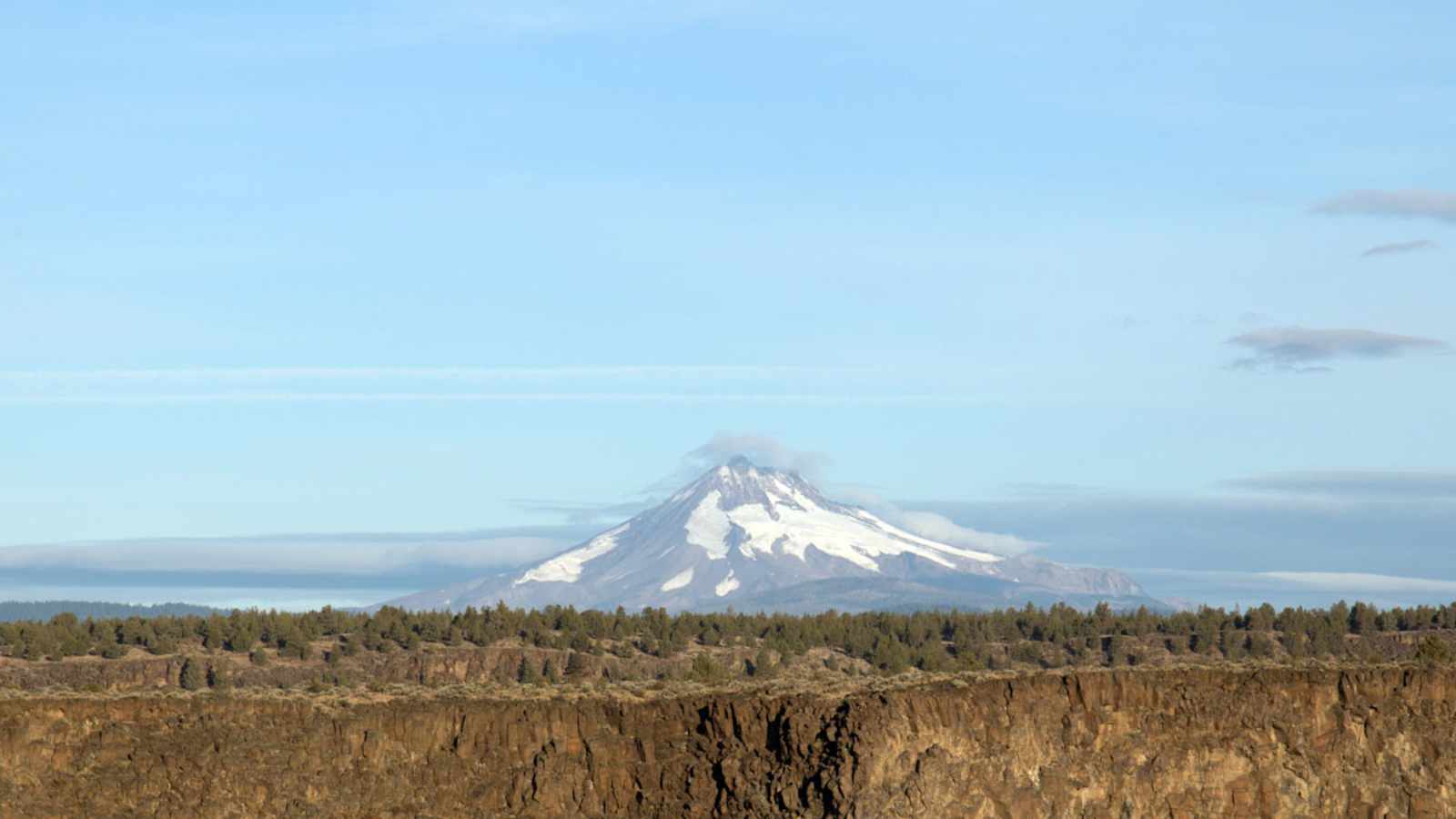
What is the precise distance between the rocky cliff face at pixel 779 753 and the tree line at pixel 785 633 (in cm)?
4224

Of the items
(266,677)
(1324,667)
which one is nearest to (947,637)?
(266,677)

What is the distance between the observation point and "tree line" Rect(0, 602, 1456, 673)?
13712 centimetres

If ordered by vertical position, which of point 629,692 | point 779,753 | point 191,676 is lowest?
point 779,753

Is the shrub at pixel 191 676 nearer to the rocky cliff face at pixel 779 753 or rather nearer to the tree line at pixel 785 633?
the tree line at pixel 785 633

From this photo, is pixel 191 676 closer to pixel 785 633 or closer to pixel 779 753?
pixel 785 633

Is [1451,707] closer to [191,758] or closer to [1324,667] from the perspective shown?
[1324,667]

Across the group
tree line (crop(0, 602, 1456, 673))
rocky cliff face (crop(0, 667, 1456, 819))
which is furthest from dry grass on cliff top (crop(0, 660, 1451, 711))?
tree line (crop(0, 602, 1456, 673))

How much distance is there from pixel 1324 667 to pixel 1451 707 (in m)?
4.66

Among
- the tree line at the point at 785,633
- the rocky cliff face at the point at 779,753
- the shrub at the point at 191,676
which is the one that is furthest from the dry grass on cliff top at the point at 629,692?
the tree line at the point at 785,633

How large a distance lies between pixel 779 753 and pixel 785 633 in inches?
2373

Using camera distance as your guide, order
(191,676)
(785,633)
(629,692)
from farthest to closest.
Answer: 1. (785,633)
2. (191,676)
3. (629,692)

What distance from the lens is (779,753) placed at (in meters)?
86.0

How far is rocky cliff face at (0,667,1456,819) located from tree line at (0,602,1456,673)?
42.2 meters

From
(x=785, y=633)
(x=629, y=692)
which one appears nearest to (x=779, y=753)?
(x=629, y=692)
